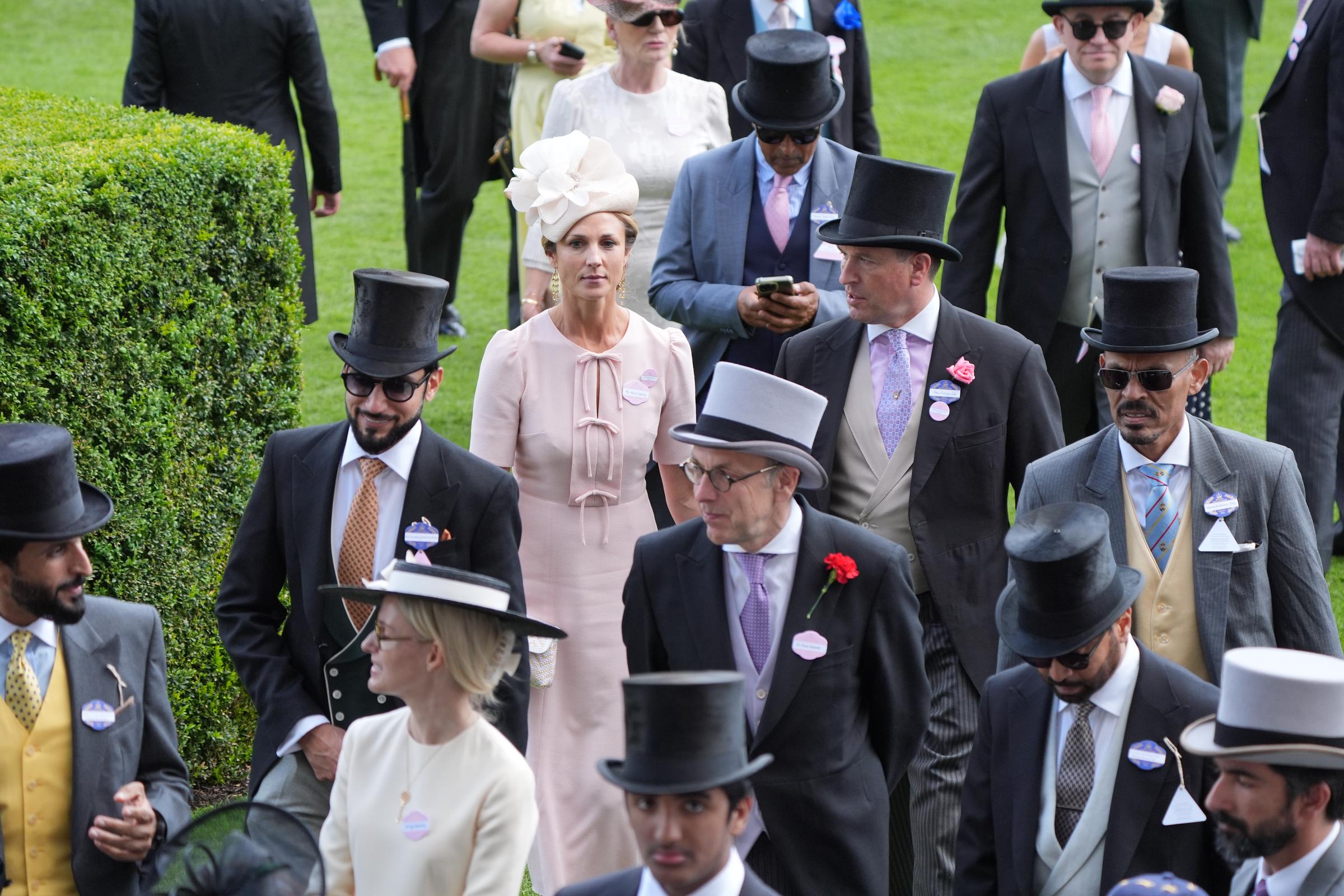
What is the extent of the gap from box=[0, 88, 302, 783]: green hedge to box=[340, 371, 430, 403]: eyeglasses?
4.38ft

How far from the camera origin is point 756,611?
5.38m

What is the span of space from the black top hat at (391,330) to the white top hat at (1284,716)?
8.42ft

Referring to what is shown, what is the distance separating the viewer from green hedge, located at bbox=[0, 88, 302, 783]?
6.48 metres

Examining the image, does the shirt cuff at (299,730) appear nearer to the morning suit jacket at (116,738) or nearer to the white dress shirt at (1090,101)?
the morning suit jacket at (116,738)

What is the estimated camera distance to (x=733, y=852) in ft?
13.9

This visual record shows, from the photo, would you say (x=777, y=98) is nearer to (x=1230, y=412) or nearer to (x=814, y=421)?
(x=814, y=421)

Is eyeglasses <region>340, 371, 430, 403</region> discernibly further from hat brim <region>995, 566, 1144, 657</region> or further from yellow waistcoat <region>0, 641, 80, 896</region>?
hat brim <region>995, 566, 1144, 657</region>

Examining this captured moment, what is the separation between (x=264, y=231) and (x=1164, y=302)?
3.66 meters

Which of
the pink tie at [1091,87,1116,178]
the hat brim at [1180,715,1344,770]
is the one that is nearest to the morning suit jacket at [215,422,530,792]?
the hat brim at [1180,715,1344,770]

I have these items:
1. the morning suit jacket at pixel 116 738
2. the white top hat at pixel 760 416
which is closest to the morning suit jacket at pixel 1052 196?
the white top hat at pixel 760 416

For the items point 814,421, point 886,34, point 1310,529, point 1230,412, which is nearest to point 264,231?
point 814,421

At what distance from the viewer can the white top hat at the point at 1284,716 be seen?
4.25m

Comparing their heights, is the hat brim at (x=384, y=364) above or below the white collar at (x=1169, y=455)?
above

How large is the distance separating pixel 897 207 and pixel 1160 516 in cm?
146
